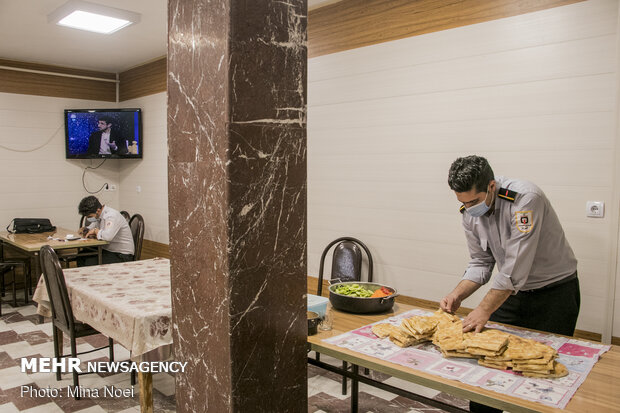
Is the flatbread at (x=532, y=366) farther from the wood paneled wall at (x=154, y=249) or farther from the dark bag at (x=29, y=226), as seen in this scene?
the dark bag at (x=29, y=226)

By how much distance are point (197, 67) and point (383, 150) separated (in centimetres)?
234

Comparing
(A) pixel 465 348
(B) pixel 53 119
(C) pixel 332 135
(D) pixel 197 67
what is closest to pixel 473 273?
(A) pixel 465 348

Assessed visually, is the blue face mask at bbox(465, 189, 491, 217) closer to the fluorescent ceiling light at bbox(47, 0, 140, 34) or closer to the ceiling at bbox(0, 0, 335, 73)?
the ceiling at bbox(0, 0, 335, 73)

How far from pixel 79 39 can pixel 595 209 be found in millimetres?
5299

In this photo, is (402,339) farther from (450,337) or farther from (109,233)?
(109,233)

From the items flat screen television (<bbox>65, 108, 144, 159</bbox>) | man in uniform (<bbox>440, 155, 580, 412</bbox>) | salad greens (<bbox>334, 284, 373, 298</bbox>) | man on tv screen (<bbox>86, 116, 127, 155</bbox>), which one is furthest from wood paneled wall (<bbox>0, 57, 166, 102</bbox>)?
man in uniform (<bbox>440, 155, 580, 412</bbox>)

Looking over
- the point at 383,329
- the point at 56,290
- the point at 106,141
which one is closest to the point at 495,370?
the point at 383,329

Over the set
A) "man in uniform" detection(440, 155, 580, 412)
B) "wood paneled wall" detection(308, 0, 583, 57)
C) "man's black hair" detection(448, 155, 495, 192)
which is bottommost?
"man in uniform" detection(440, 155, 580, 412)

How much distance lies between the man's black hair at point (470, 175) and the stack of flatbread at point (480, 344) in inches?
23.2

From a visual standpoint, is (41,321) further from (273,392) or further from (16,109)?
(273,392)

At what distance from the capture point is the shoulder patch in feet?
6.89

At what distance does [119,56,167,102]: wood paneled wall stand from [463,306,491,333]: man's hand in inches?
206

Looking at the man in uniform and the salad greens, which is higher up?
the man in uniform

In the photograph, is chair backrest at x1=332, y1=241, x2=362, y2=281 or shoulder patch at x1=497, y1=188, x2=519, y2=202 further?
chair backrest at x1=332, y1=241, x2=362, y2=281
